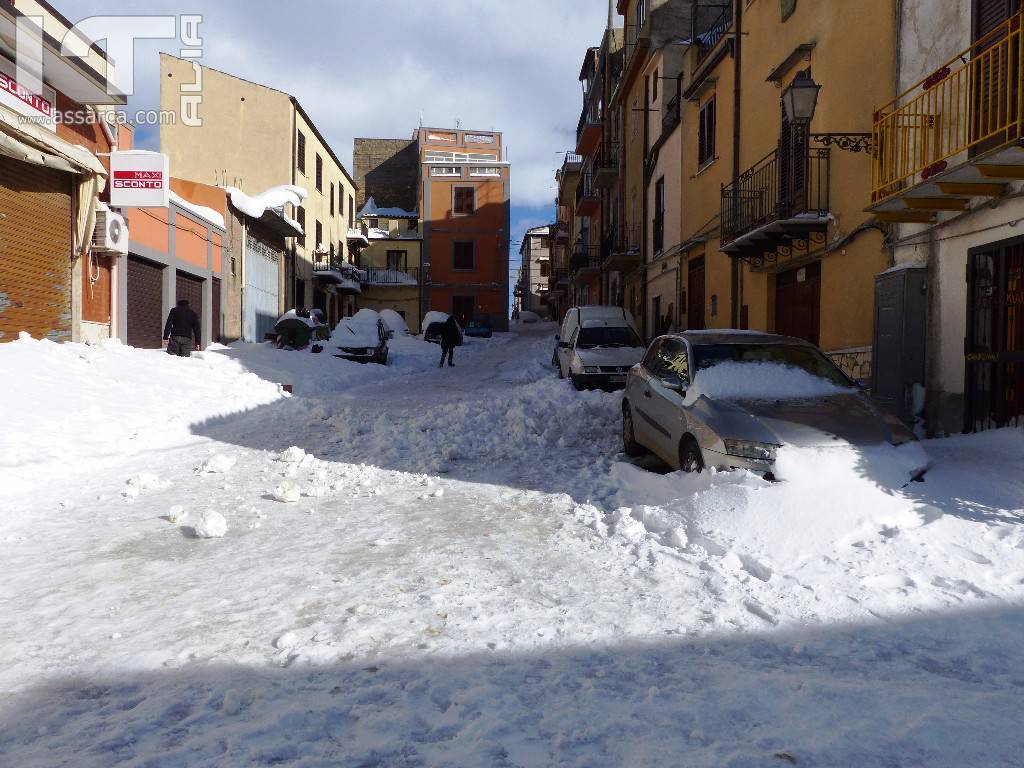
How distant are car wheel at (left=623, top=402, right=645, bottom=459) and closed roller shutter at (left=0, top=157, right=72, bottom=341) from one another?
1068 centimetres

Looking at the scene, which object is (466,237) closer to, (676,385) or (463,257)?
(463,257)

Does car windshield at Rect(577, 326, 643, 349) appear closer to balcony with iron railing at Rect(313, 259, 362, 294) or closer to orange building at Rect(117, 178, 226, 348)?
orange building at Rect(117, 178, 226, 348)

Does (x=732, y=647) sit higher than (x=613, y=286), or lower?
lower

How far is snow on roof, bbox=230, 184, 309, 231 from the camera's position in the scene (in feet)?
78.0

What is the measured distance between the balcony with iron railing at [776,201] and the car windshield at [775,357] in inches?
203

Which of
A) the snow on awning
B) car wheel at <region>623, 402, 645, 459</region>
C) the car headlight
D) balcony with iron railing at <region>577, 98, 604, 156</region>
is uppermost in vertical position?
balcony with iron railing at <region>577, 98, 604, 156</region>

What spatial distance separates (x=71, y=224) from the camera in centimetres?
1391

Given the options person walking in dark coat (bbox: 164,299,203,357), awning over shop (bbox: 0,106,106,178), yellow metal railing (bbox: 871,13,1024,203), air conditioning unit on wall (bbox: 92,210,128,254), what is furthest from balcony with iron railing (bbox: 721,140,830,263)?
air conditioning unit on wall (bbox: 92,210,128,254)

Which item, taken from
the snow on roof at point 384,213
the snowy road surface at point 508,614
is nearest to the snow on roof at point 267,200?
the snowy road surface at point 508,614

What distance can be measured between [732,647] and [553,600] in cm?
96

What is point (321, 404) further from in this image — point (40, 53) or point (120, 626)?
point (120, 626)

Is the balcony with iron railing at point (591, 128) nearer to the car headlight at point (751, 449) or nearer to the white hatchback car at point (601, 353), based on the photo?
the white hatchback car at point (601, 353)

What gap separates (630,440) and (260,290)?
22.4m

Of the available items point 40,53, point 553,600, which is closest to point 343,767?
point 553,600
